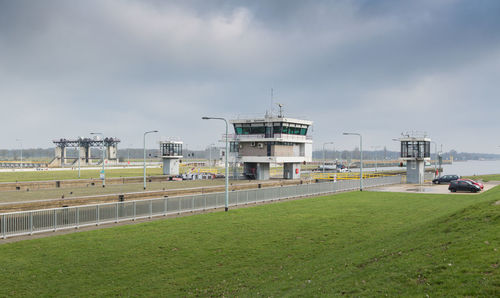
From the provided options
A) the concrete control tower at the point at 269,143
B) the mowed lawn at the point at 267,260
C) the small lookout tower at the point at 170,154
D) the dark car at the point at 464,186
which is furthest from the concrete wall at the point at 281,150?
the mowed lawn at the point at 267,260

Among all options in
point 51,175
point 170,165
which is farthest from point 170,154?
point 51,175

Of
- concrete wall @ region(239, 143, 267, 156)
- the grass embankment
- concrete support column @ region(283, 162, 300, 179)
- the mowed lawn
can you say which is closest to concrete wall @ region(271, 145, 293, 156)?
concrete wall @ region(239, 143, 267, 156)

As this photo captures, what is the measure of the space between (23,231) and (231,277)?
15.0 metres

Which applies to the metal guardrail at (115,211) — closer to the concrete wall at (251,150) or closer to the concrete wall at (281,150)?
the concrete wall at (281,150)

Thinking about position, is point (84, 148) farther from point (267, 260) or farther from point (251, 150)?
point (267, 260)

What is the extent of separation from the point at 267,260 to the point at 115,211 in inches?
580

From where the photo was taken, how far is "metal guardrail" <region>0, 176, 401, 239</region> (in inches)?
911

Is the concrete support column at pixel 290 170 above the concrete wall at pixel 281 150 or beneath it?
beneath

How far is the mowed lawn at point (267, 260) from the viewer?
11602mm

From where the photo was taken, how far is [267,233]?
23.4 meters

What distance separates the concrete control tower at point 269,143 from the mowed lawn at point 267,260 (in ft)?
113

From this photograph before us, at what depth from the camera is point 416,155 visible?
226 ft

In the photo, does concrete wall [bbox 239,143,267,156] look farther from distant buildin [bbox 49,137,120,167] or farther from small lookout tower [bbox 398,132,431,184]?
distant buildin [bbox 49,137,120,167]

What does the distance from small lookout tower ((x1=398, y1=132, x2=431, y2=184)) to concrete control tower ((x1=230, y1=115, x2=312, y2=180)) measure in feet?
60.4
